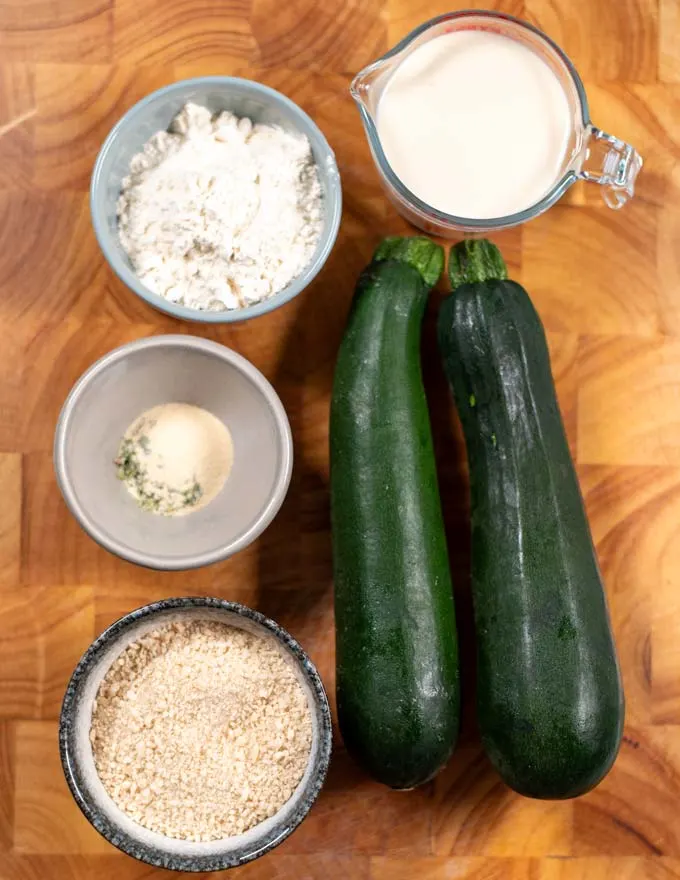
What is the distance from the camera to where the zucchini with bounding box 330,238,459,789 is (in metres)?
0.98

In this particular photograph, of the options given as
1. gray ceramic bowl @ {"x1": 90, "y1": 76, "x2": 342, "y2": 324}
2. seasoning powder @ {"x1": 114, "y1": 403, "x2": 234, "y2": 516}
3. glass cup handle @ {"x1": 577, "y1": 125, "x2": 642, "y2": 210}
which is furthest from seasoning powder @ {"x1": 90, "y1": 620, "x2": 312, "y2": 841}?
glass cup handle @ {"x1": 577, "y1": 125, "x2": 642, "y2": 210}

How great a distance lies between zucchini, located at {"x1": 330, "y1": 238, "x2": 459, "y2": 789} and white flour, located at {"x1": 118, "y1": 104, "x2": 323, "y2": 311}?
12 centimetres

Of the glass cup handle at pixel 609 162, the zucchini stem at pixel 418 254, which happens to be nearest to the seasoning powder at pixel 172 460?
the zucchini stem at pixel 418 254

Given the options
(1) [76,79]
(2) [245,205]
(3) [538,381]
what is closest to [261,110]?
(2) [245,205]

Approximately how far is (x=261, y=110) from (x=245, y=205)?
0.13 metres

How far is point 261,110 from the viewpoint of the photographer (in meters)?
1.04

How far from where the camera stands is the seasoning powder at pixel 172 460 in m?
1.04

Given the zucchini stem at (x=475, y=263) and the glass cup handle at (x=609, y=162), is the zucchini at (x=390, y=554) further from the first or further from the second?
the glass cup handle at (x=609, y=162)

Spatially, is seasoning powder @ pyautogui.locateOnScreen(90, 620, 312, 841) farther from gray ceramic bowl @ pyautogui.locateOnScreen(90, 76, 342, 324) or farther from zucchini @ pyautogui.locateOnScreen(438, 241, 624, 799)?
gray ceramic bowl @ pyautogui.locateOnScreen(90, 76, 342, 324)

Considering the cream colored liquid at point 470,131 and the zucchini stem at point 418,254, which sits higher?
the cream colored liquid at point 470,131

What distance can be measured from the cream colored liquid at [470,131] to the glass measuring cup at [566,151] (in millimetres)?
11

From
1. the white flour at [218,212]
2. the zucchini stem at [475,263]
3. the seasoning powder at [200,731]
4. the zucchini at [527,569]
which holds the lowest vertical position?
the seasoning powder at [200,731]

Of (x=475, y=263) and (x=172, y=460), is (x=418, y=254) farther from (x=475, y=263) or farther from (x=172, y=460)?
(x=172, y=460)

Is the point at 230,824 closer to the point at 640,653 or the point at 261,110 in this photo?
the point at 640,653
